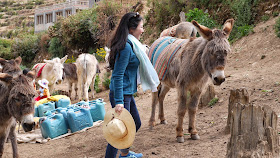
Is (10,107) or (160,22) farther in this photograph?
(160,22)

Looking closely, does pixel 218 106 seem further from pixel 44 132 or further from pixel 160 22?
pixel 160 22

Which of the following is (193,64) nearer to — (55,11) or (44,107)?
(44,107)

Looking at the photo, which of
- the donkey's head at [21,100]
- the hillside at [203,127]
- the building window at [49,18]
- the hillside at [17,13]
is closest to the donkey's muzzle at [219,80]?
the hillside at [203,127]

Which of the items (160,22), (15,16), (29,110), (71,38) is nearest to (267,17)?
(160,22)

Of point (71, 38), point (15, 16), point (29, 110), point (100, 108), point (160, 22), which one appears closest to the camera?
point (29, 110)

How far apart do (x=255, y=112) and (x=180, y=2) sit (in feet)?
44.5

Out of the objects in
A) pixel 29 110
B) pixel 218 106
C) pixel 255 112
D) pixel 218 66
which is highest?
pixel 218 66

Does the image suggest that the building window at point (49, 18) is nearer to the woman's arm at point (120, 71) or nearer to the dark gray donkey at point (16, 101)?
the dark gray donkey at point (16, 101)

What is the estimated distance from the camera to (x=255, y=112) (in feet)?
9.15

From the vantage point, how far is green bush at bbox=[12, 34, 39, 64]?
27.9m

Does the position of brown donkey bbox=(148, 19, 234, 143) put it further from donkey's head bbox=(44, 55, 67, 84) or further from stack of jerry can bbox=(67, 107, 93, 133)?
donkey's head bbox=(44, 55, 67, 84)

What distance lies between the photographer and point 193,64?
4.51m

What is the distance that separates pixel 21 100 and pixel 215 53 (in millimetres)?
2878

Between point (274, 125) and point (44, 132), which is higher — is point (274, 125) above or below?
above
